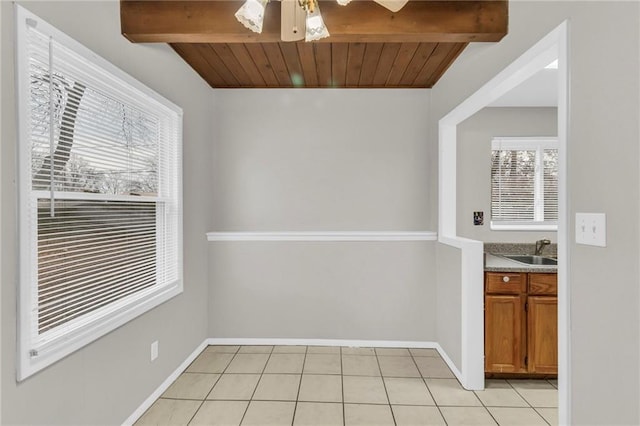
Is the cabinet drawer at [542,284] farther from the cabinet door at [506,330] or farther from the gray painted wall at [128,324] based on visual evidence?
the gray painted wall at [128,324]

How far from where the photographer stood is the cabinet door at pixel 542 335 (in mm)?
2619

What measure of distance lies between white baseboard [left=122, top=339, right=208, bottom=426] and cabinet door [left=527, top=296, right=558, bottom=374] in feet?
8.98

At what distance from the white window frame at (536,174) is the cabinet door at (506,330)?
3.89 ft

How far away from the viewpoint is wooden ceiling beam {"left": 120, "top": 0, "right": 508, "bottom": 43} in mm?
2084

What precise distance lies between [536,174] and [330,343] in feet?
9.33

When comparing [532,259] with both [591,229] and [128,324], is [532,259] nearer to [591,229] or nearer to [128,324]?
[591,229]

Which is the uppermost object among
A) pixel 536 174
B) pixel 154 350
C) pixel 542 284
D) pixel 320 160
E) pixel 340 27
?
pixel 340 27

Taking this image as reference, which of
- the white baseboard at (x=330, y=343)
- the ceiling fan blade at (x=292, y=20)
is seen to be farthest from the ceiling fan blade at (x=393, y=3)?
the white baseboard at (x=330, y=343)

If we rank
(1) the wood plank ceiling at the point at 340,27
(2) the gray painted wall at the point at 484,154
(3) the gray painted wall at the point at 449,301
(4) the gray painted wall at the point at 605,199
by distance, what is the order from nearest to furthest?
1. (4) the gray painted wall at the point at 605,199
2. (1) the wood plank ceiling at the point at 340,27
3. (3) the gray painted wall at the point at 449,301
4. (2) the gray painted wall at the point at 484,154

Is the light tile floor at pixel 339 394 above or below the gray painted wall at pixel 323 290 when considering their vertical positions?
below

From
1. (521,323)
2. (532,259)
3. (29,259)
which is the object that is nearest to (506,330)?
(521,323)

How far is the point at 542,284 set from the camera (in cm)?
263

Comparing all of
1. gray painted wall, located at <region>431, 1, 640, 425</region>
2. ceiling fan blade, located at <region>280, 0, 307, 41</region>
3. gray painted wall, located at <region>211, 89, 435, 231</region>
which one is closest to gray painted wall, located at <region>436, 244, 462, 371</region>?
gray painted wall, located at <region>211, 89, 435, 231</region>

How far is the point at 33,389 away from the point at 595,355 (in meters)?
2.26
